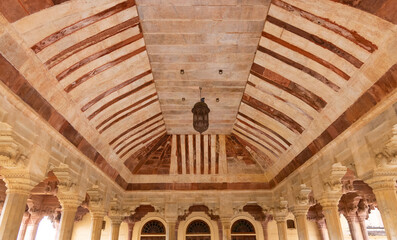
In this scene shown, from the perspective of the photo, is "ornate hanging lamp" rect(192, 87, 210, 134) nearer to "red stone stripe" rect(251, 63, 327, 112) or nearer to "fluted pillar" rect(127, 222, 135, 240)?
"red stone stripe" rect(251, 63, 327, 112)

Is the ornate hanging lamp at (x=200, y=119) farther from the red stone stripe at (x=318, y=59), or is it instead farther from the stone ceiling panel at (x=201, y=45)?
the red stone stripe at (x=318, y=59)

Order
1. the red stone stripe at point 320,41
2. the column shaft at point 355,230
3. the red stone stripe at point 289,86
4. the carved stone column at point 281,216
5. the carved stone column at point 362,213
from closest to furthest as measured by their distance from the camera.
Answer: the red stone stripe at point 320,41
the red stone stripe at point 289,86
the carved stone column at point 281,216
the column shaft at point 355,230
the carved stone column at point 362,213

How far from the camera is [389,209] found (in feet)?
15.5

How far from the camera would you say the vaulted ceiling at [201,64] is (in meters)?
3.97

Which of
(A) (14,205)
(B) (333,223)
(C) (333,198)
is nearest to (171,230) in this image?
(B) (333,223)

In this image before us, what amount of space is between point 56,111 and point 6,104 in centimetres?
111

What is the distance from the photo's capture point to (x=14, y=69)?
384 centimetres

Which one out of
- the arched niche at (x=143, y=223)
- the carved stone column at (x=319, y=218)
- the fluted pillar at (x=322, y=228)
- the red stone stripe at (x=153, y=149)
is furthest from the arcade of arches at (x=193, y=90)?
the fluted pillar at (x=322, y=228)

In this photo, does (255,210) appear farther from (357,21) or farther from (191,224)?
(357,21)

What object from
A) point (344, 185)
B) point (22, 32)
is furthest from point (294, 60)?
point (344, 185)

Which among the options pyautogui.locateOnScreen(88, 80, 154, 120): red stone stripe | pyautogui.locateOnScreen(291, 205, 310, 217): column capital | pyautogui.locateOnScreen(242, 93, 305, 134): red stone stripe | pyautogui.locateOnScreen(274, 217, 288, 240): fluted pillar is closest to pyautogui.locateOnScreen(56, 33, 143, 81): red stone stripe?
pyautogui.locateOnScreen(88, 80, 154, 120): red stone stripe

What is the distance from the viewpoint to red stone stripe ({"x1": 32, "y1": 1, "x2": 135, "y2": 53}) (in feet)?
13.4

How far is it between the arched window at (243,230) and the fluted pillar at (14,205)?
10.4 metres

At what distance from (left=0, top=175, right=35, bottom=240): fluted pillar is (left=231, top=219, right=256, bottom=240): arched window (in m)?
10.4
